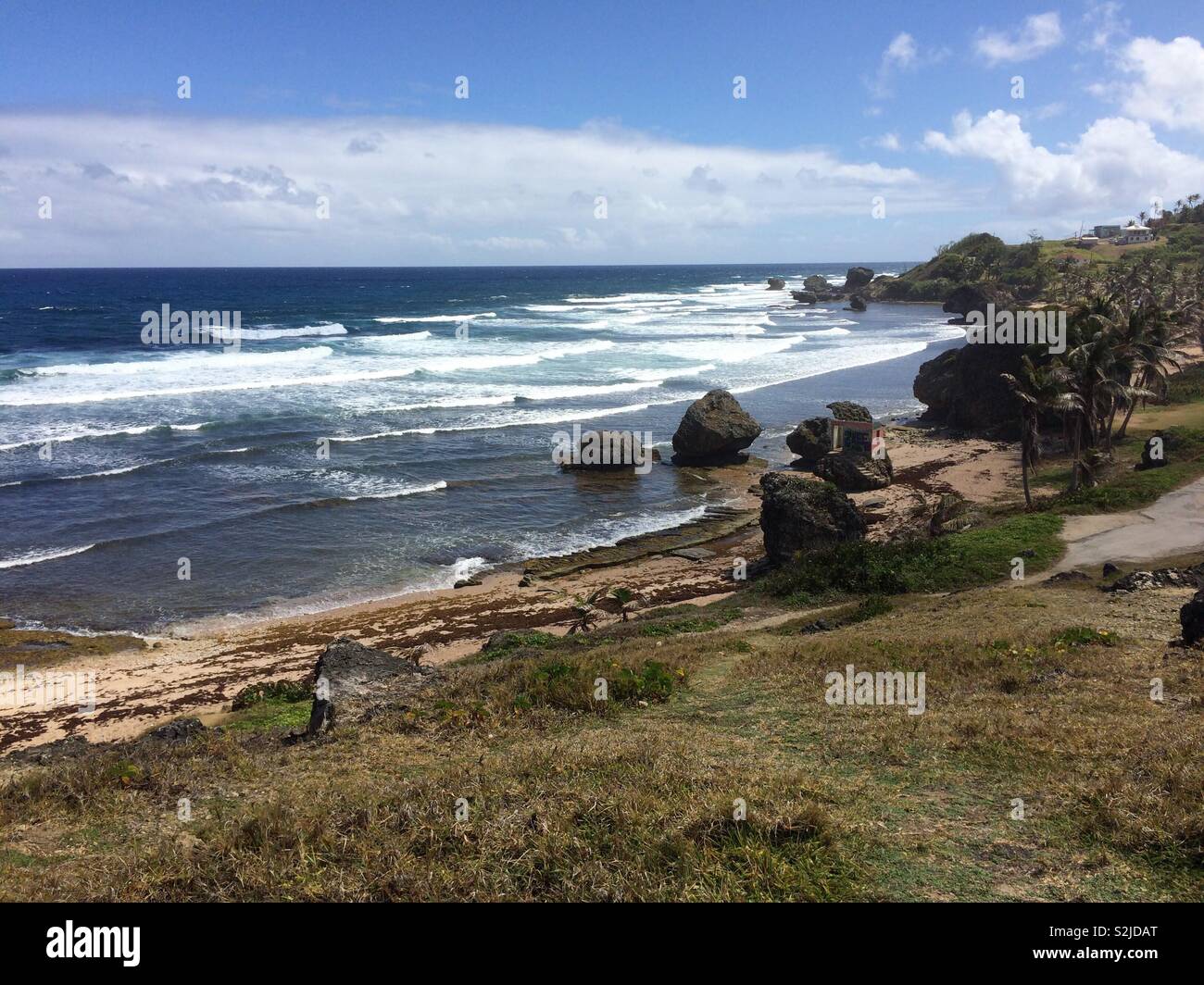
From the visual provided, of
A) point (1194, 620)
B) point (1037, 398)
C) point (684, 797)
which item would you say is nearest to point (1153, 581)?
point (1194, 620)

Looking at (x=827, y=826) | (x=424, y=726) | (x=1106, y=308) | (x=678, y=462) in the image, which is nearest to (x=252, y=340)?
(x=678, y=462)

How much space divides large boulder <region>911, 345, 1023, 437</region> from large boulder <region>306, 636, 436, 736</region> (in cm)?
3374

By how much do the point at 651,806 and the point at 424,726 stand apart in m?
4.59

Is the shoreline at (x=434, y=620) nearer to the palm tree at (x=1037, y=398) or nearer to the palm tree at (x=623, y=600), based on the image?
the palm tree at (x=623, y=600)

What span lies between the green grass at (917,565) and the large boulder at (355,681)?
10514mm

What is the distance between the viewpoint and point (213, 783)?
9.94 meters

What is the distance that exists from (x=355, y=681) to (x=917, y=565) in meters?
14.2

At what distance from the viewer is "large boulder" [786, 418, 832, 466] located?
117 feet

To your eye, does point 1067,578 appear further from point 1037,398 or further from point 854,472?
point 854,472

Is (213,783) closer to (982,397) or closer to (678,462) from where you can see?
(678,462)

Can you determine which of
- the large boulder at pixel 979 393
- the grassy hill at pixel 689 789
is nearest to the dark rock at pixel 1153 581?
the grassy hill at pixel 689 789

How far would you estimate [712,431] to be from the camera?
36031mm

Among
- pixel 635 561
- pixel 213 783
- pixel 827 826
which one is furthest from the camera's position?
pixel 635 561

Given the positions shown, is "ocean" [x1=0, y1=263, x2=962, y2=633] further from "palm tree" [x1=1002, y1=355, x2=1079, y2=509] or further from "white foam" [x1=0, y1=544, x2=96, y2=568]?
"palm tree" [x1=1002, y1=355, x2=1079, y2=509]
